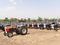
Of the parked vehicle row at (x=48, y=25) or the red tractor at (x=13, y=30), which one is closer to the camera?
the red tractor at (x=13, y=30)

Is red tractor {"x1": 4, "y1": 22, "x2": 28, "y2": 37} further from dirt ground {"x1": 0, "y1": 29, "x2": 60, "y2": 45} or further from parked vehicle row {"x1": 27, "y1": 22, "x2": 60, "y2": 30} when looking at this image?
parked vehicle row {"x1": 27, "y1": 22, "x2": 60, "y2": 30}

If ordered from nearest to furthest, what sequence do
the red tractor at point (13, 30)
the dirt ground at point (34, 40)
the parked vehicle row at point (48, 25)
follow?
the dirt ground at point (34, 40)
the red tractor at point (13, 30)
the parked vehicle row at point (48, 25)

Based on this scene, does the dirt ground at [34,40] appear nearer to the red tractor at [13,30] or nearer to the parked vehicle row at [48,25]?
the red tractor at [13,30]

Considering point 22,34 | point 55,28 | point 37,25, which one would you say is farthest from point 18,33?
point 37,25

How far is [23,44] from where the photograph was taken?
31.8 ft

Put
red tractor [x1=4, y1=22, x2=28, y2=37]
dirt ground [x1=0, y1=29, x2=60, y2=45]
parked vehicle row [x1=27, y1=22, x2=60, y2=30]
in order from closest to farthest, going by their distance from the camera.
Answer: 1. dirt ground [x1=0, y1=29, x2=60, y2=45]
2. red tractor [x1=4, y1=22, x2=28, y2=37]
3. parked vehicle row [x1=27, y1=22, x2=60, y2=30]

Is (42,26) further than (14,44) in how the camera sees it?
Yes

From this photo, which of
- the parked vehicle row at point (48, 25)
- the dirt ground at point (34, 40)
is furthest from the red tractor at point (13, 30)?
the parked vehicle row at point (48, 25)

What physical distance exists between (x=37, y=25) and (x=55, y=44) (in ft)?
38.4

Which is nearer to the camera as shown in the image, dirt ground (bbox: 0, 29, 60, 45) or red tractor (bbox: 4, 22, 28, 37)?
dirt ground (bbox: 0, 29, 60, 45)

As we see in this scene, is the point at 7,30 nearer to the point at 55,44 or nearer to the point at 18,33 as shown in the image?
the point at 18,33

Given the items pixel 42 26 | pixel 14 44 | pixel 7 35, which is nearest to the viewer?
pixel 14 44

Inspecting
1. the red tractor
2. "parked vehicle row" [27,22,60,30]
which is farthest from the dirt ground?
"parked vehicle row" [27,22,60,30]

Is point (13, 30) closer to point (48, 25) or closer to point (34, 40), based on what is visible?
point (34, 40)
